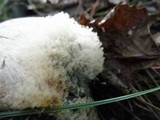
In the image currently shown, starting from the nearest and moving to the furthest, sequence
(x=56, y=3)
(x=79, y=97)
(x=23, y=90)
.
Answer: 1. (x=23, y=90)
2. (x=79, y=97)
3. (x=56, y=3)

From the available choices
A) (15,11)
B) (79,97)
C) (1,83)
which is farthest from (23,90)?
(15,11)

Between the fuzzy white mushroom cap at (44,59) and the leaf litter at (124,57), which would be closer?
the fuzzy white mushroom cap at (44,59)

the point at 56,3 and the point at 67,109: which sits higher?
the point at 56,3

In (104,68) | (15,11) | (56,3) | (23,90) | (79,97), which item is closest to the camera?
(23,90)

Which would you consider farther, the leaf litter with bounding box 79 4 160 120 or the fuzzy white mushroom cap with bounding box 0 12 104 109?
the leaf litter with bounding box 79 4 160 120

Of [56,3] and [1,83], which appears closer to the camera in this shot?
[1,83]

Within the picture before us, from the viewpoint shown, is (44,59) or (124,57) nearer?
(44,59)

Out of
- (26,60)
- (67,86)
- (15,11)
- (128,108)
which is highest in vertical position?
(15,11)

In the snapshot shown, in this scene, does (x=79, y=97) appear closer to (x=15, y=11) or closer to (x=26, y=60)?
(x=26, y=60)
